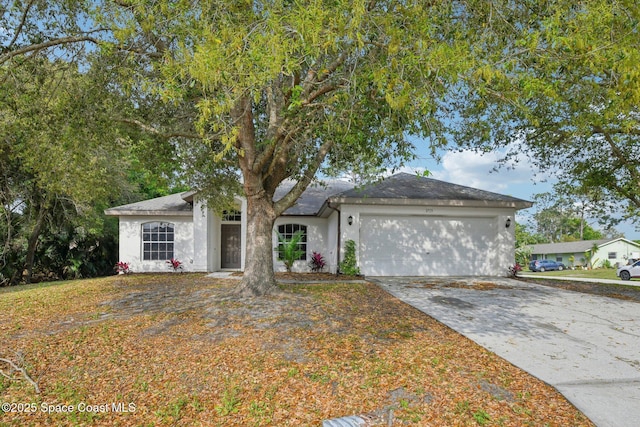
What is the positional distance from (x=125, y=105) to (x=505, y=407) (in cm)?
931

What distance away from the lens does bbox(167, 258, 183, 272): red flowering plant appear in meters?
15.0

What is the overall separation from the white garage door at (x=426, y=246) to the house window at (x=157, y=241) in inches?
337

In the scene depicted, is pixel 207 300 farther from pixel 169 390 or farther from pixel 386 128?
pixel 386 128

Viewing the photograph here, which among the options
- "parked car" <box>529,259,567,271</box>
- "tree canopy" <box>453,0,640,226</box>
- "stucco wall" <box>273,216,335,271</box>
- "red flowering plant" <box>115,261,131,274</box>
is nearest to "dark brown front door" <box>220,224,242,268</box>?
"stucco wall" <box>273,216,335,271</box>

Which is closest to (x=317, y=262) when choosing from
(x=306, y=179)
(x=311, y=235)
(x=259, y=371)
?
(x=311, y=235)

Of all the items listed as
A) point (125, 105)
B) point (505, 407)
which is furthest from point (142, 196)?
point (505, 407)

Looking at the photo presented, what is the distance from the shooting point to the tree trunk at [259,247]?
802cm

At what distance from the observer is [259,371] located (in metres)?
4.40

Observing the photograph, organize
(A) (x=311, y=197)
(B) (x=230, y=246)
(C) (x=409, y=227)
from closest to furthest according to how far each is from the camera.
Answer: (C) (x=409, y=227) → (B) (x=230, y=246) → (A) (x=311, y=197)

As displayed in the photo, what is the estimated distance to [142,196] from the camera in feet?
68.5

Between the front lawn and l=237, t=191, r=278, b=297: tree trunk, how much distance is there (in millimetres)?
893

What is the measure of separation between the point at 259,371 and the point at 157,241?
42.2 ft

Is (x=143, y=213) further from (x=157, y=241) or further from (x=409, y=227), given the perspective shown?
(x=409, y=227)

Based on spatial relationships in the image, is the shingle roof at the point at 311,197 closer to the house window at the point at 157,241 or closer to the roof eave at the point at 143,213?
the roof eave at the point at 143,213
